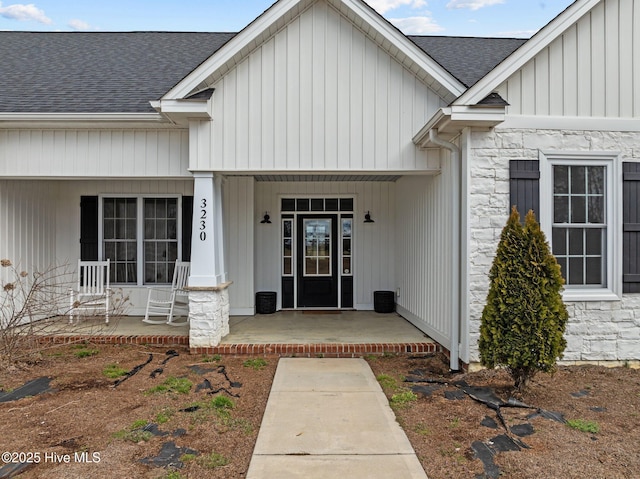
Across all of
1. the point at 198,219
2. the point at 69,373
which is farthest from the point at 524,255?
the point at 69,373

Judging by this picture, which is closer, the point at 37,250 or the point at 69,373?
the point at 69,373

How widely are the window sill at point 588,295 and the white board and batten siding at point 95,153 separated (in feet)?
17.2

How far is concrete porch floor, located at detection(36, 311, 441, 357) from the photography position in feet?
19.8

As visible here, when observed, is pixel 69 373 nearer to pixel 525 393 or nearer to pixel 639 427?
pixel 525 393

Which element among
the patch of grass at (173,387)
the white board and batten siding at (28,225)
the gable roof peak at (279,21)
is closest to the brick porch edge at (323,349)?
the patch of grass at (173,387)

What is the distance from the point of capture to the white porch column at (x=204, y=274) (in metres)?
6.05

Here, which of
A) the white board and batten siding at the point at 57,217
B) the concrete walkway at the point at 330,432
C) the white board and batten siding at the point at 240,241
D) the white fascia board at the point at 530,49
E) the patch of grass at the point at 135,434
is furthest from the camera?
the white board and batten siding at the point at 240,241

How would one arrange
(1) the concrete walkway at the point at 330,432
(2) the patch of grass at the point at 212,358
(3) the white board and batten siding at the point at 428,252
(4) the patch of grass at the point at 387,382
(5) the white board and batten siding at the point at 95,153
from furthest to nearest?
(5) the white board and batten siding at the point at 95,153, (2) the patch of grass at the point at 212,358, (3) the white board and batten siding at the point at 428,252, (4) the patch of grass at the point at 387,382, (1) the concrete walkway at the point at 330,432

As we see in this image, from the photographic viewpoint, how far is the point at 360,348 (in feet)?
19.9

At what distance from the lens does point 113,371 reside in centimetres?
528

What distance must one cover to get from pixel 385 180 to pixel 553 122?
385 cm

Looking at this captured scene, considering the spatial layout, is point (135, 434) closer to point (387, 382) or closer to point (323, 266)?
point (387, 382)

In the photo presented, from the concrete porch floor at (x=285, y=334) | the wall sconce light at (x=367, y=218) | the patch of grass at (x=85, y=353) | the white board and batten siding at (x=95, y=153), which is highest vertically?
the white board and batten siding at (x=95, y=153)

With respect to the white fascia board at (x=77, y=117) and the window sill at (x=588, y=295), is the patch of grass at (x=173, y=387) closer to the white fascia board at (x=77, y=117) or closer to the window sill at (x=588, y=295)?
the white fascia board at (x=77, y=117)
